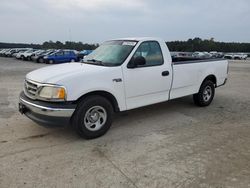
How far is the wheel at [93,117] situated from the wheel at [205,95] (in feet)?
9.77

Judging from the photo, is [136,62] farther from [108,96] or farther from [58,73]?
[58,73]

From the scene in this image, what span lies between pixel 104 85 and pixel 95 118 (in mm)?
648

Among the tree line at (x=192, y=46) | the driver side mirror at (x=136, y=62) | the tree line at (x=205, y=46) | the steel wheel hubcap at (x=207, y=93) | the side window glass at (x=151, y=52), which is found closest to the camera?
the driver side mirror at (x=136, y=62)

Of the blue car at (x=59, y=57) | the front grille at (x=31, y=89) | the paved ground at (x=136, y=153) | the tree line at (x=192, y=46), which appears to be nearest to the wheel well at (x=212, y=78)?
the paved ground at (x=136, y=153)

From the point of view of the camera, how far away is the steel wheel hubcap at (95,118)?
164 inches

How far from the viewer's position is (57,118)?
3820 mm

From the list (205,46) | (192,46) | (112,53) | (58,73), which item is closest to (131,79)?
(112,53)

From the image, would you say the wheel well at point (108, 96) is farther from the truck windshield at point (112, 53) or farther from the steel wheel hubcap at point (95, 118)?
the truck windshield at point (112, 53)

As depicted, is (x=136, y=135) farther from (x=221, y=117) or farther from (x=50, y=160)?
(x=221, y=117)

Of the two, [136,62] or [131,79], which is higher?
[136,62]

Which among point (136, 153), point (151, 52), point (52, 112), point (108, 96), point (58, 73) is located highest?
point (151, 52)

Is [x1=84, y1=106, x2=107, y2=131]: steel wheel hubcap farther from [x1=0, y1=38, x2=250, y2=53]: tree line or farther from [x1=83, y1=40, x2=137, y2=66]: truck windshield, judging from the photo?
[x1=0, y1=38, x2=250, y2=53]: tree line

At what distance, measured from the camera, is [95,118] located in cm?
429

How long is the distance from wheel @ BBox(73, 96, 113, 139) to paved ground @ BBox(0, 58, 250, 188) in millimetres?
178
